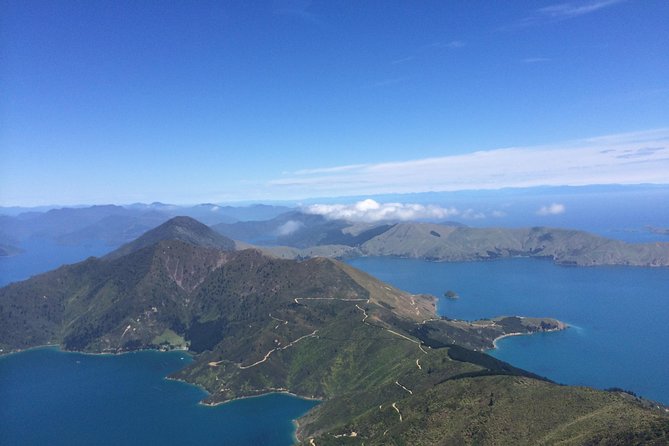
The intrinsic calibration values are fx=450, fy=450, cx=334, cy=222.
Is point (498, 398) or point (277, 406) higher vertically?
point (498, 398)

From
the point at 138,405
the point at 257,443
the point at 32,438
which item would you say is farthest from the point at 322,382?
the point at 32,438

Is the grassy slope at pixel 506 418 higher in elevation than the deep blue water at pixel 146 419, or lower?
higher

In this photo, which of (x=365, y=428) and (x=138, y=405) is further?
(x=138, y=405)

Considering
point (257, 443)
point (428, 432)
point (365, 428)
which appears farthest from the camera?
point (257, 443)

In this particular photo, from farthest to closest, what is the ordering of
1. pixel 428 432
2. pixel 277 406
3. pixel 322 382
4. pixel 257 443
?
pixel 322 382 → pixel 277 406 → pixel 257 443 → pixel 428 432

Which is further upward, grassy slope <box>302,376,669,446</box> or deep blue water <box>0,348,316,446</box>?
grassy slope <box>302,376,669,446</box>

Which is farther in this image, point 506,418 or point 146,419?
point 146,419

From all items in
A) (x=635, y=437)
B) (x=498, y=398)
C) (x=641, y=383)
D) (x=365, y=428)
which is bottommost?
(x=641, y=383)

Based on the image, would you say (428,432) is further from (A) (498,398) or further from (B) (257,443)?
(B) (257,443)

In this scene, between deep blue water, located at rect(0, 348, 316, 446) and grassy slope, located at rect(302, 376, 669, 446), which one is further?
deep blue water, located at rect(0, 348, 316, 446)

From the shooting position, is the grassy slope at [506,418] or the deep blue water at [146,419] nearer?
the grassy slope at [506,418]

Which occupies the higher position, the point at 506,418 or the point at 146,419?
the point at 506,418
